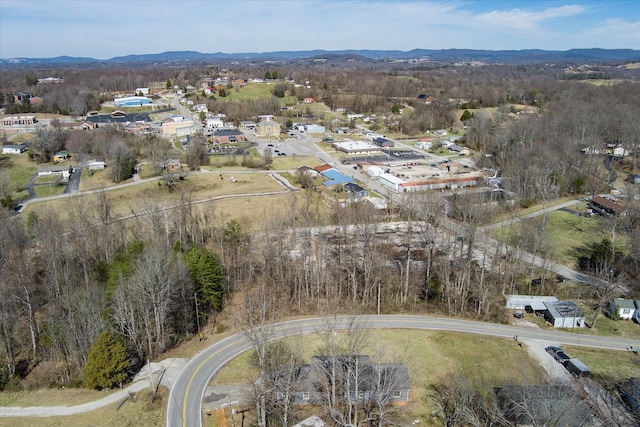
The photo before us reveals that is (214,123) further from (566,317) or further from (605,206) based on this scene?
(566,317)

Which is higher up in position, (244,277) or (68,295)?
(68,295)

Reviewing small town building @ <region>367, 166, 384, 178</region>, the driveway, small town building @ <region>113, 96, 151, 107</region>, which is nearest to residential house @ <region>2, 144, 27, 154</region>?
the driveway

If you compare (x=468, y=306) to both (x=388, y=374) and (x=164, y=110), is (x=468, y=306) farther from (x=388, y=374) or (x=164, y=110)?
(x=164, y=110)

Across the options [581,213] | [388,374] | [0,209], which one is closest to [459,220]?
[581,213]

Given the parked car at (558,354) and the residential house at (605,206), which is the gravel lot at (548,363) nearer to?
the parked car at (558,354)

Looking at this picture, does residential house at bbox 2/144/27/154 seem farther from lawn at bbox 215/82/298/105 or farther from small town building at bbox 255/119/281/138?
lawn at bbox 215/82/298/105

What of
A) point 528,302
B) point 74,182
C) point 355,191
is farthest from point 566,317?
point 74,182

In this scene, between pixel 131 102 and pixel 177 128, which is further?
pixel 131 102
